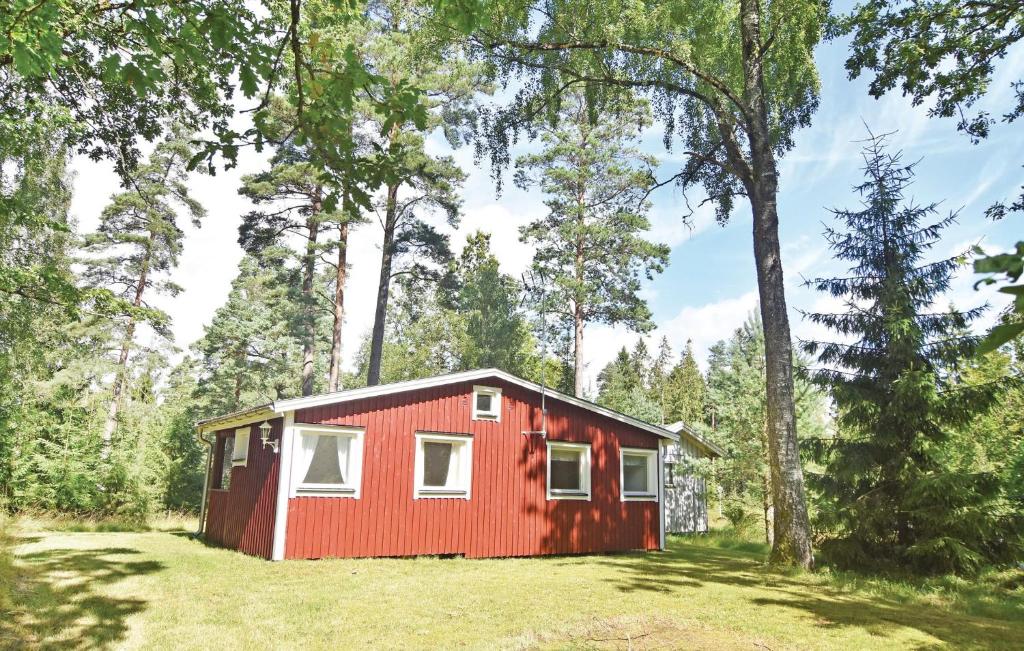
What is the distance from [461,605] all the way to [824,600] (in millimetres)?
4763

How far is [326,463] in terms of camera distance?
459 inches

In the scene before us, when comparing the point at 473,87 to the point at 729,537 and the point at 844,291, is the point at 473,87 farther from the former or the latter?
the point at 729,537

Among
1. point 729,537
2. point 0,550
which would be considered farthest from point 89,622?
point 729,537

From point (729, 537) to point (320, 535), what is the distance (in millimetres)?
13262

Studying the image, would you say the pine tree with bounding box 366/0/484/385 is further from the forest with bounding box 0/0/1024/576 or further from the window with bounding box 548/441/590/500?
the window with bounding box 548/441/590/500

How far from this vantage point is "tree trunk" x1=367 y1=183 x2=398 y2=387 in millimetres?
A: 21016

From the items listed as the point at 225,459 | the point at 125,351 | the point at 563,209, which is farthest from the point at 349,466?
the point at 125,351

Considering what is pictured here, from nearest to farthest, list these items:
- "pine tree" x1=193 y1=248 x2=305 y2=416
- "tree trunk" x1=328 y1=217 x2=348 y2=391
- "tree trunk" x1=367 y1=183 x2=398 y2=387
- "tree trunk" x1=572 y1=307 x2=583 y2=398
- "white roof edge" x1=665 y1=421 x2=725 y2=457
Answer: "tree trunk" x1=367 y1=183 x2=398 y2=387 < "white roof edge" x1=665 y1=421 x2=725 y2=457 < "tree trunk" x1=328 y1=217 x2=348 y2=391 < "tree trunk" x1=572 y1=307 x2=583 y2=398 < "pine tree" x1=193 y1=248 x2=305 y2=416

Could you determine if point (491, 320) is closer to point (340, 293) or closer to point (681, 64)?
point (340, 293)

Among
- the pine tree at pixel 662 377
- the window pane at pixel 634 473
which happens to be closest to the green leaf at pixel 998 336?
the window pane at pixel 634 473

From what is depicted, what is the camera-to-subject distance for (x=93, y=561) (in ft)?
32.6

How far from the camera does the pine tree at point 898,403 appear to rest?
33.8ft

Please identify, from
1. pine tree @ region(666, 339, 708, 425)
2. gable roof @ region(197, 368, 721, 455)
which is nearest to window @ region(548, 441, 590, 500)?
gable roof @ region(197, 368, 721, 455)

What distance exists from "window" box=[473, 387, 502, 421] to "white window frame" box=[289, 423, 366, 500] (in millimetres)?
2488
